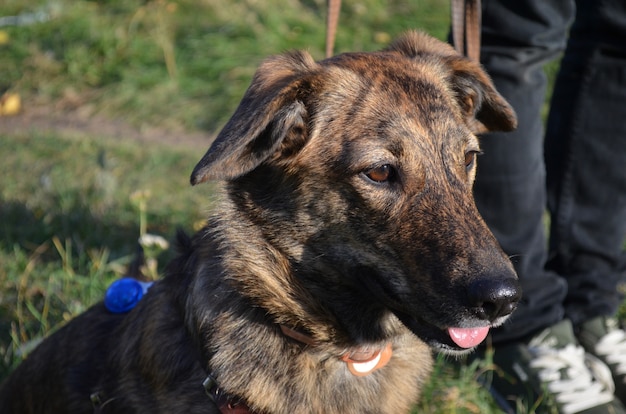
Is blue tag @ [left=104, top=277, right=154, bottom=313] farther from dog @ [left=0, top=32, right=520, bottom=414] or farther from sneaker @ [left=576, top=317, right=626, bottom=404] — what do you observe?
sneaker @ [left=576, top=317, right=626, bottom=404]

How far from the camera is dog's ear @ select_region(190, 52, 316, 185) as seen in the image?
2.32m

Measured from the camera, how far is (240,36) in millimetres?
8125

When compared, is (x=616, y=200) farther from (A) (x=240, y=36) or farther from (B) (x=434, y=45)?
(A) (x=240, y=36)

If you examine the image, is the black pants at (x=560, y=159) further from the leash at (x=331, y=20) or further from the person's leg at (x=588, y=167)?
the leash at (x=331, y=20)

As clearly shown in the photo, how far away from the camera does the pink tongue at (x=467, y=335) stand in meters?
2.49

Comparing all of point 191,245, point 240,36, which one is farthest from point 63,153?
point 191,245

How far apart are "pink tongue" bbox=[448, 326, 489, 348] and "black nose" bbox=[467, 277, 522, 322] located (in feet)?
→ 0.62

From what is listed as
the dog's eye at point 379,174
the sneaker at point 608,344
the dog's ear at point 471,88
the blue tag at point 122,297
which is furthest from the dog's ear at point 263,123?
the sneaker at point 608,344

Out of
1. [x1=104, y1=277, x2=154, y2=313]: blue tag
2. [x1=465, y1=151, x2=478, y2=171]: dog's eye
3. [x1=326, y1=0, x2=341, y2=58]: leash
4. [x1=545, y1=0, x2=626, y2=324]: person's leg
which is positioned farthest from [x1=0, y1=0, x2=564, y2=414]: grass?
[x1=326, y1=0, x2=341, y2=58]: leash

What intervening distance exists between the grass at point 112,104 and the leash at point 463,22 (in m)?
1.36

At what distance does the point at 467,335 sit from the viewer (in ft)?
8.29

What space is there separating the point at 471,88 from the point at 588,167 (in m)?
1.04

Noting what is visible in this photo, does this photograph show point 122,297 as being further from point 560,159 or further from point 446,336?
point 560,159

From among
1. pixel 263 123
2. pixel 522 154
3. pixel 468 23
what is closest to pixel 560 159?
pixel 522 154
